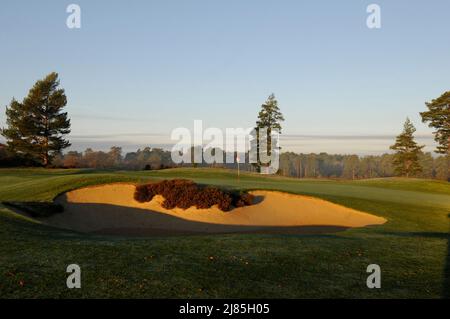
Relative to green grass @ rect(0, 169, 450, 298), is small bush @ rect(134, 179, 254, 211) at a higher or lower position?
higher

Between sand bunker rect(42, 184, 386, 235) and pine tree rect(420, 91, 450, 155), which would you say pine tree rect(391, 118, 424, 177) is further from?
sand bunker rect(42, 184, 386, 235)

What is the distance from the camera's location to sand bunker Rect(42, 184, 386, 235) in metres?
19.4

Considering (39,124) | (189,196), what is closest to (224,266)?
(189,196)

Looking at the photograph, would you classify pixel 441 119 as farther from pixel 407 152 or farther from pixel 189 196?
pixel 189 196

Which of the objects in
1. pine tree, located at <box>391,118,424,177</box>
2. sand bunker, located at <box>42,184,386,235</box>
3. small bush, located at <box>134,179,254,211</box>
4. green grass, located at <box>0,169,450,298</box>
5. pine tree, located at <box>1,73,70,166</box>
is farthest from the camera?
pine tree, located at <box>391,118,424,177</box>

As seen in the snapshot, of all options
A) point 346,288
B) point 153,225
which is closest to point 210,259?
point 346,288

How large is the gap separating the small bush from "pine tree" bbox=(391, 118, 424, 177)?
6670cm

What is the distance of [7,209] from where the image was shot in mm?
16062

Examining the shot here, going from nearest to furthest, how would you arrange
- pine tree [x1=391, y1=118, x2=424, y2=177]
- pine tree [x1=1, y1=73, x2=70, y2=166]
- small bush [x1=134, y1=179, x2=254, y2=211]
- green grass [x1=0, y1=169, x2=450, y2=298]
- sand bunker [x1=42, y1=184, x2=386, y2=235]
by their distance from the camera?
1. green grass [x1=0, y1=169, x2=450, y2=298]
2. sand bunker [x1=42, y1=184, x2=386, y2=235]
3. small bush [x1=134, y1=179, x2=254, y2=211]
4. pine tree [x1=1, y1=73, x2=70, y2=166]
5. pine tree [x1=391, y1=118, x2=424, y2=177]

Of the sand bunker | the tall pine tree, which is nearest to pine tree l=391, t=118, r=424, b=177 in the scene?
the tall pine tree

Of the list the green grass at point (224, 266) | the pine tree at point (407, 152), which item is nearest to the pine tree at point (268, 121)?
the pine tree at point (407, 152)

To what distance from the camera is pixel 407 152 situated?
7806 cm

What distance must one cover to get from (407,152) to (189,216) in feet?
234
